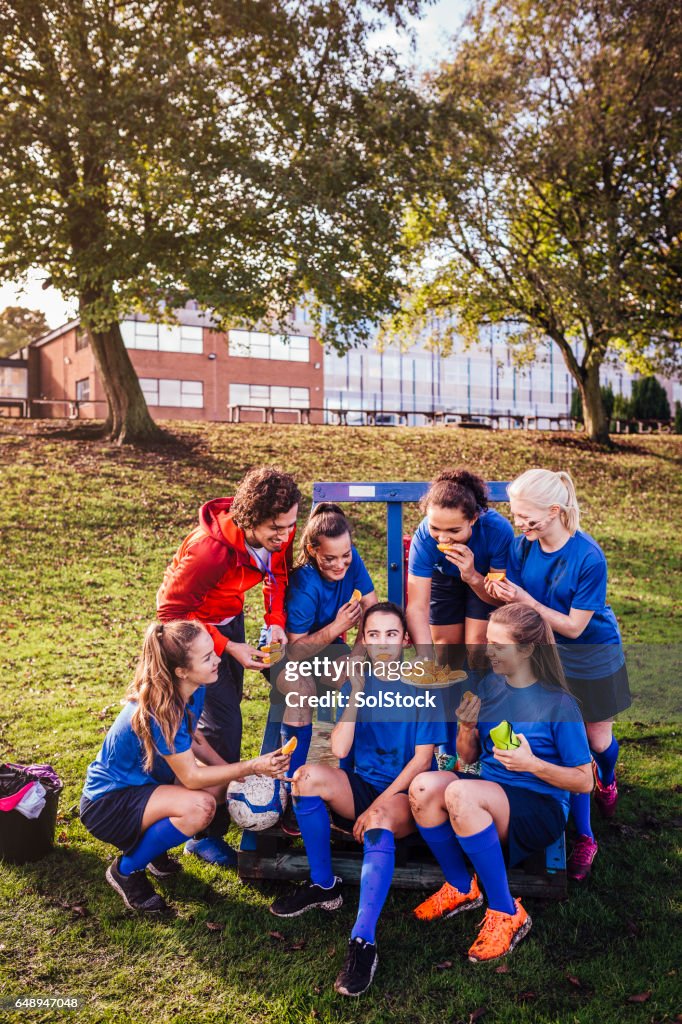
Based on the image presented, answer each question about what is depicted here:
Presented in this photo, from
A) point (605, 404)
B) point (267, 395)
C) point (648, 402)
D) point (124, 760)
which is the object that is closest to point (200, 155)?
point (124, 760)

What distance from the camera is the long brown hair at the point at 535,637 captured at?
357 centimetres

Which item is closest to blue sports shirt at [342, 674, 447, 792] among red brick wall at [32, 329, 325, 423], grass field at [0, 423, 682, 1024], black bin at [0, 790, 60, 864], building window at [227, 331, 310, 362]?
grass field at [0, 423, 682, 1024]

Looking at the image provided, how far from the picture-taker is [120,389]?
18469 mm

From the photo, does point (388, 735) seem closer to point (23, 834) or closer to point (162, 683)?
point (162, 683)

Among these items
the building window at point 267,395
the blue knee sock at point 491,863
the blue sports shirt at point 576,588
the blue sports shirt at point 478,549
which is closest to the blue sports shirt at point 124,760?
the blue knee sock at point 491,863

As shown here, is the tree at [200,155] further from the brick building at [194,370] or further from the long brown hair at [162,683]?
the brick building at [194,370]

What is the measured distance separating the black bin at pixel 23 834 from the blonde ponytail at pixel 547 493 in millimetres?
2833

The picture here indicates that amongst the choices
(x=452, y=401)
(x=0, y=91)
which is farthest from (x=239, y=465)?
(x=452, y=401)

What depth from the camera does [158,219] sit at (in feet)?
52.7

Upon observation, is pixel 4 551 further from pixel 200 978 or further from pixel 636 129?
pixel 636 129

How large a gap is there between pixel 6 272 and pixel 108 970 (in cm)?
1569

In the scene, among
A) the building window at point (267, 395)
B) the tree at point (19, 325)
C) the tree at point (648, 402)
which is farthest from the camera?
the tree at point (19, 325)

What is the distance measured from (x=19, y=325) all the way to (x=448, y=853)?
195ft

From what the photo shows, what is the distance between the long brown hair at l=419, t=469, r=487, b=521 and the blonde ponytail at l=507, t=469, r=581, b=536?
22 centimetres
